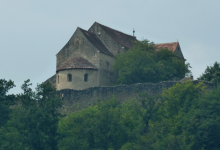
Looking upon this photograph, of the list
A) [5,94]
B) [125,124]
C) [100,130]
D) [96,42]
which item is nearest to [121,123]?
[125,124]

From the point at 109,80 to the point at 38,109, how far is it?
15847 mm

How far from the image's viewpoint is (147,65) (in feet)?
208

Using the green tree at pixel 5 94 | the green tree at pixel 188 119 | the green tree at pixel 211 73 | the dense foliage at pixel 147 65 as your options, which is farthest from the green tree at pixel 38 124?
the green tree at pixel 211 73

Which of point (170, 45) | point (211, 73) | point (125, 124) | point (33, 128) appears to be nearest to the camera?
point (33, 128)

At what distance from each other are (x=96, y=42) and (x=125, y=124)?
17856 mm

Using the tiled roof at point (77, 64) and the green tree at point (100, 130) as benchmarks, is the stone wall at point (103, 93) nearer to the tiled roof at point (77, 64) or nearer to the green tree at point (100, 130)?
the green tree at point (100, 130)

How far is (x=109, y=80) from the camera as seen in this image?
6638 centimetres

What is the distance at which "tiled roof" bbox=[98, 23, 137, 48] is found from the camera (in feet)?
230

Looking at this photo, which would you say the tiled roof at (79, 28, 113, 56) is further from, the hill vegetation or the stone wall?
the hill vegetation

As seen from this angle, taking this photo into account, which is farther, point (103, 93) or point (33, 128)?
point (103, 93)

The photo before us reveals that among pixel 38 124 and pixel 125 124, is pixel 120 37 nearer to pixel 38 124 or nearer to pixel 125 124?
pixel 125 124

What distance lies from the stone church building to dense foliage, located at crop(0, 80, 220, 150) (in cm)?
985

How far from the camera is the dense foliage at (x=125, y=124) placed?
161 feet

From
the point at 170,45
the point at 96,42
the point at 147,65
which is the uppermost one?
the point at 170,45
